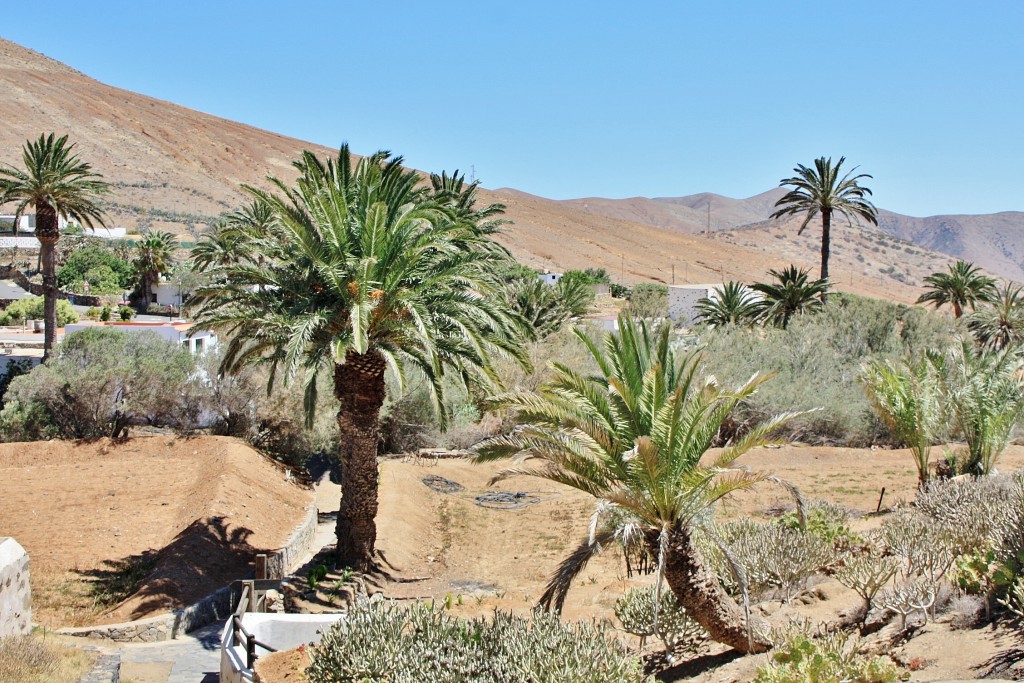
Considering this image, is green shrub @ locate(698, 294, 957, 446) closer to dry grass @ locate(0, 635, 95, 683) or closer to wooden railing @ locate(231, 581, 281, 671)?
wooden railing @ locate(231, 581, 281, 671)

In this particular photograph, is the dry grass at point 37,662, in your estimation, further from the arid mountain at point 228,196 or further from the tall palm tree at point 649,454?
the arid mountain at point 228,196

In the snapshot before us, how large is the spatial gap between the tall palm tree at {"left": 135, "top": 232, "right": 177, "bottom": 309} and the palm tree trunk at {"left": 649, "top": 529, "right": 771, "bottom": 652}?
48.6 metres

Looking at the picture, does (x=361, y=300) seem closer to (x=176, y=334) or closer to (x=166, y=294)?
(x=176, y=334)


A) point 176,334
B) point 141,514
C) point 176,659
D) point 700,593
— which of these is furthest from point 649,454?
point 176,334

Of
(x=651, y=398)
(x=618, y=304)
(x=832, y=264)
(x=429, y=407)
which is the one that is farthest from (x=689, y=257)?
(x=651, y=398)

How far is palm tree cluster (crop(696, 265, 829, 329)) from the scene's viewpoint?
36719 mm

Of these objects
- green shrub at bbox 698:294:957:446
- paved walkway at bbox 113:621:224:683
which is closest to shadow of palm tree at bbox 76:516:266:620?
paved walkway at bbox 113:621:224:683

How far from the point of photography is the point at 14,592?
12.7m

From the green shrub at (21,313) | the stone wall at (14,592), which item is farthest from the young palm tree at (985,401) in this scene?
the green shrub at (21,313)

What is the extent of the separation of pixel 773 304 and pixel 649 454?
29.8m

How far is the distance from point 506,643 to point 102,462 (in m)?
15.6

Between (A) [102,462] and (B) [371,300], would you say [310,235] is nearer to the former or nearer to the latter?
(B) [371,300]

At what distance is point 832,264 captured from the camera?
107 m

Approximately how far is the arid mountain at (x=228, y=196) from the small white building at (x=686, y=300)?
33807mm
